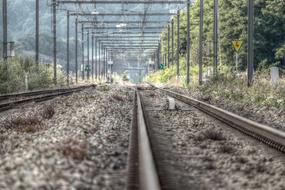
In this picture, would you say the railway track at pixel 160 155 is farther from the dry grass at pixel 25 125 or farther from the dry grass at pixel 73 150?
the dry grass at pixel 25 125

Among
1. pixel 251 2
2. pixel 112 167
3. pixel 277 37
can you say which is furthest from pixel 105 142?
pixel 277 37

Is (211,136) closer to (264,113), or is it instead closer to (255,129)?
(255,129)

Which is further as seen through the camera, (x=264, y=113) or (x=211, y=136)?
(x=264, y=113)

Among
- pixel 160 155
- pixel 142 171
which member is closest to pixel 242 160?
pixel 160 155

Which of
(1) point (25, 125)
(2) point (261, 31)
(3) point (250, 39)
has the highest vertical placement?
(2) point (261, 31)

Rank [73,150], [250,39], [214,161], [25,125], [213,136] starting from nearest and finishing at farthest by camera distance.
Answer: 1. [73,150]
2. [214,161]
3. [213,136]
4. [25,125]
5. [250,39]

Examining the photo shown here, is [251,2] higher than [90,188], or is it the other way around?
[251,2]

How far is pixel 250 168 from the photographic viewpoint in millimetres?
8070

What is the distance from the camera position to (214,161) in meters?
8.70

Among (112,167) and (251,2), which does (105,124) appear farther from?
(251,2)

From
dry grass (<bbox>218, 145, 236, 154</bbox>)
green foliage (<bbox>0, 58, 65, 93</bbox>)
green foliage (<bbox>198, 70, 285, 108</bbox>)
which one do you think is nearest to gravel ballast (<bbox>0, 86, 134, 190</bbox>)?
dry grass (<bbox>218, 145, 236, 154</bbox>)

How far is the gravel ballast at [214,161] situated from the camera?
7105mm

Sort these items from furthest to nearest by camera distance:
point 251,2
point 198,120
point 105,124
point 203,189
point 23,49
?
1. point 23,49
2. point 251,2
3. point 198,120
4. point 105,124
5. point 203,189

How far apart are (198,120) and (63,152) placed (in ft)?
27.4
